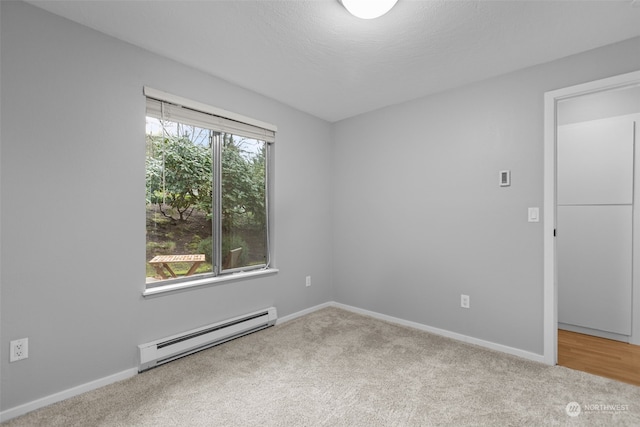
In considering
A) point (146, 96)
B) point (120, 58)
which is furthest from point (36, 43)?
point (146, 96)

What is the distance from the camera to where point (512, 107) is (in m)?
2.53

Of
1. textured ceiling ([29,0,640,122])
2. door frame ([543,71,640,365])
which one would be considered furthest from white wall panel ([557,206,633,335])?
textured ceiling ([29,0,640,122])

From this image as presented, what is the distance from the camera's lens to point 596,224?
2920 millimetres

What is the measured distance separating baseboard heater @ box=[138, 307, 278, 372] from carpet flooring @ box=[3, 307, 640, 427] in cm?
7

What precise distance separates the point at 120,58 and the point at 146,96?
28cm

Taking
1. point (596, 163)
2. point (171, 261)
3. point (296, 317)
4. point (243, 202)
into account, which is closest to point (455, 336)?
point (296, 317)

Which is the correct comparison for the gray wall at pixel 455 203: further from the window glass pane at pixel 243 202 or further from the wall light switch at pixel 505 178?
the window glass pane at pixel 243 202

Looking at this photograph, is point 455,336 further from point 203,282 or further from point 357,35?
point 357,35

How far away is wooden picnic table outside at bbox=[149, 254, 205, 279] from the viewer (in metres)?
2.42

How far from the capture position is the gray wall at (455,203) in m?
2.42

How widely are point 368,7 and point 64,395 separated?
9.86ft

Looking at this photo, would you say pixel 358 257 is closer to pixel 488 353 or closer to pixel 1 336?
pixel 488 353

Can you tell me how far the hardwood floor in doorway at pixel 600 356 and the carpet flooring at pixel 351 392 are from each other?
194mm

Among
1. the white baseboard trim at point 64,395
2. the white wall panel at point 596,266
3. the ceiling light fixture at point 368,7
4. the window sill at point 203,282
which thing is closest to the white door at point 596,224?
the white wall panel at point 596,266
